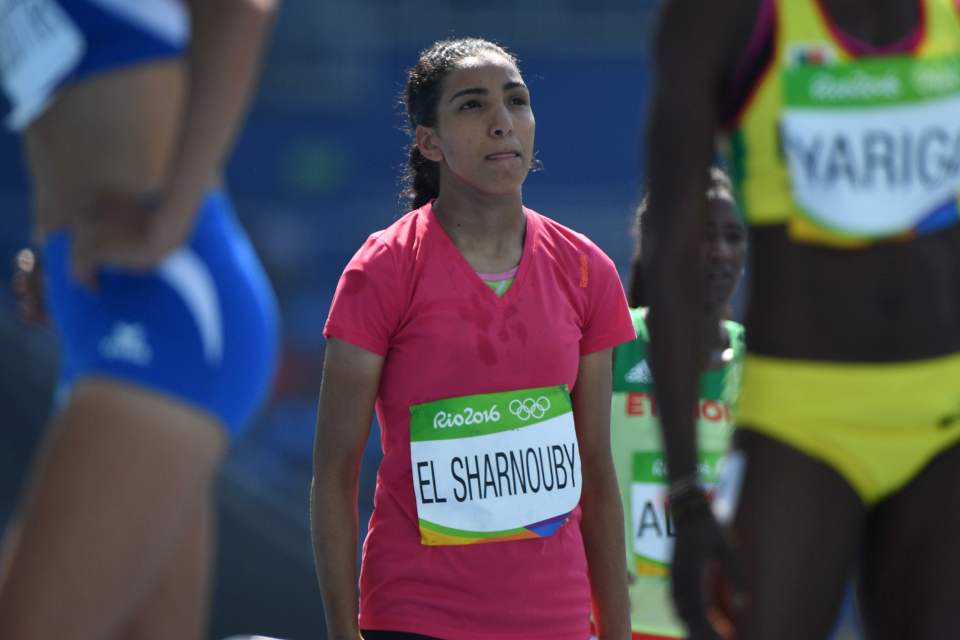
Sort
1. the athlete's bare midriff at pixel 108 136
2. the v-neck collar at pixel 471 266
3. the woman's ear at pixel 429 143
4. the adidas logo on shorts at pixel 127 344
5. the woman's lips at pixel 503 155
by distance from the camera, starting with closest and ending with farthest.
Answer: the adidas logo on shorts at pixel 127 344
the athlete's bare midriff at pixel 108 136
the v-neck collar at pixel 471 266
the woman's lips at pixel 503 155
the woman's ear at pixel 429 143

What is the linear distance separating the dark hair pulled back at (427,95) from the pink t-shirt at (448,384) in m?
0.41

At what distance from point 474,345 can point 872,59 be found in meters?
1.17

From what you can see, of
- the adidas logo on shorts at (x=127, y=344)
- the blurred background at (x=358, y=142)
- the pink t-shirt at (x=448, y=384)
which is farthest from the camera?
the blurred background at (x=358, y=142)

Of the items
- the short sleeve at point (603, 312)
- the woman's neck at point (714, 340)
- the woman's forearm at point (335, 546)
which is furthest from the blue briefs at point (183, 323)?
the woman's neck at point (714, 340)

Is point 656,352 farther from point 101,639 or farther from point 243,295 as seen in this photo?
point 101,639

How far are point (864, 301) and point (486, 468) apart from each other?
1.11 m

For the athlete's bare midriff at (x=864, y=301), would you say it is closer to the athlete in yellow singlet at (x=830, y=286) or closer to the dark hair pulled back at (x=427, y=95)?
the athlete in yellow singlet at (x=830, y=286)

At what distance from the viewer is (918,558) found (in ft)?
9.23

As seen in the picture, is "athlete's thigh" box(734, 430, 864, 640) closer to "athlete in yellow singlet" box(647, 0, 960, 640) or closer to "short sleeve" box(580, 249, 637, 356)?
"athlete in yellow singlet" box(647, 0, 960, 640)

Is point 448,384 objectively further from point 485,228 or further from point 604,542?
point 604,542

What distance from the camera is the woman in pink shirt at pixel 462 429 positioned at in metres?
3.57

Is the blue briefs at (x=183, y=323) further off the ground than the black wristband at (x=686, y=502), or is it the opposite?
the blue briefs at (x=183, y=323)

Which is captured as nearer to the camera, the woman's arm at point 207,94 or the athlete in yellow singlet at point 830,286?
the woman's arm at point 207,94

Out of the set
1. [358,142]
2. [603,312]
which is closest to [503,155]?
[603,312]
